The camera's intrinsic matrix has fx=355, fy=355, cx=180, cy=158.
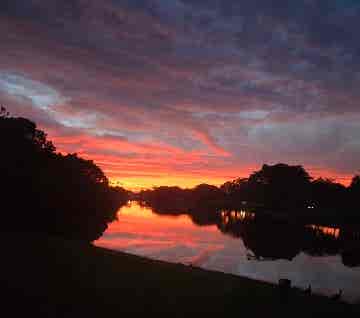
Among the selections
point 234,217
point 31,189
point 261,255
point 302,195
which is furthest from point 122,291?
point 302,195

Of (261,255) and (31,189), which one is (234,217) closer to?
(261,255)

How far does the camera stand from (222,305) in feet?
58.3

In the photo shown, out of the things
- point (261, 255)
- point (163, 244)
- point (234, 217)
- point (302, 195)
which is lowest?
point (163, 244)

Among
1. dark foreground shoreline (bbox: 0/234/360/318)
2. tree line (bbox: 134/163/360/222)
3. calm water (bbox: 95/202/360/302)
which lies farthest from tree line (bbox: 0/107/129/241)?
tree line (bbox: 134/163/360/222)

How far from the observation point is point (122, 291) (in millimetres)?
17703

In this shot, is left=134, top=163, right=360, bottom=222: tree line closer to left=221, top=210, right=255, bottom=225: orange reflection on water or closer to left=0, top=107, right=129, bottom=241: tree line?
left=221, top=210, right=255, bottom=225: orange reflection on water

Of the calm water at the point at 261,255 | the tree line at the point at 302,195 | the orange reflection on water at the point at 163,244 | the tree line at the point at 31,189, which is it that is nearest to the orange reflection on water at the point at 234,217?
the tree line at the point at 302,195

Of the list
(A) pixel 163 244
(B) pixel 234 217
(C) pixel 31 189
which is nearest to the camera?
(C) pixel 31 189

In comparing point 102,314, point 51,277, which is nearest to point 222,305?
point 102,314

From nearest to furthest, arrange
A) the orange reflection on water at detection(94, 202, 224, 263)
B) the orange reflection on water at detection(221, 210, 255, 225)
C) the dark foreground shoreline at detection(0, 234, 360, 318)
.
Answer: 1. the dark foreground shoreline at detection(0, 234, 360, 318)
2. the orange reflection on water at detection(94, 202, 224, 263)
3. the orange reflection on water at detection(221, 210, 255, 225)

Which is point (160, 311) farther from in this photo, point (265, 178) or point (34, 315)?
point (265, 178)

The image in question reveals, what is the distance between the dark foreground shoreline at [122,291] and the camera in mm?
15023

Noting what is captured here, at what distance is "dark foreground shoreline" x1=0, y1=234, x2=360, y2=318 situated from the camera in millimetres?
15023

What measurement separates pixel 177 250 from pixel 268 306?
30339 millimetres
